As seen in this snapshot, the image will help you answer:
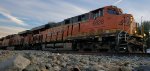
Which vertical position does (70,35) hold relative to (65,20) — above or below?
below

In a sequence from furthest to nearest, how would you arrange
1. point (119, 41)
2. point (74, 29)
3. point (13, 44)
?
point (13, 44) → point (74, 29) → point (119, 41)

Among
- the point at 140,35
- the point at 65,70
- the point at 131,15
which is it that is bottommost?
the point at 65,70

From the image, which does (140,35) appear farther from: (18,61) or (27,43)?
(27,43)

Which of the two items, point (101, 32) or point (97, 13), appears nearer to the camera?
point (101, 32)

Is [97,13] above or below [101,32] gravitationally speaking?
above

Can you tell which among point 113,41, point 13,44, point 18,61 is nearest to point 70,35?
point 113,41

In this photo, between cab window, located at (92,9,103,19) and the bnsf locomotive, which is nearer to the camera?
the bnsf locomotive

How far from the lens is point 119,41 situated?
13141mm

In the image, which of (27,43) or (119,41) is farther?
(27,43)

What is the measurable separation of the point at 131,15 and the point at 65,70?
10643 mm

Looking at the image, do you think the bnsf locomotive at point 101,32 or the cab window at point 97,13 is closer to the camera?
the bnsf locomotive at point 101,32

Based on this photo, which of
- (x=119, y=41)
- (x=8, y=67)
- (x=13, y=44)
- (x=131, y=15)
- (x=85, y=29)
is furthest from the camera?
(x=13, y=44)

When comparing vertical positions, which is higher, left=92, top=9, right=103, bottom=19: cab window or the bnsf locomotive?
left=92, top=9, right=103, bottom=19: cab window

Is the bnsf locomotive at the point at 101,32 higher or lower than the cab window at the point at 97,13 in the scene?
lower
